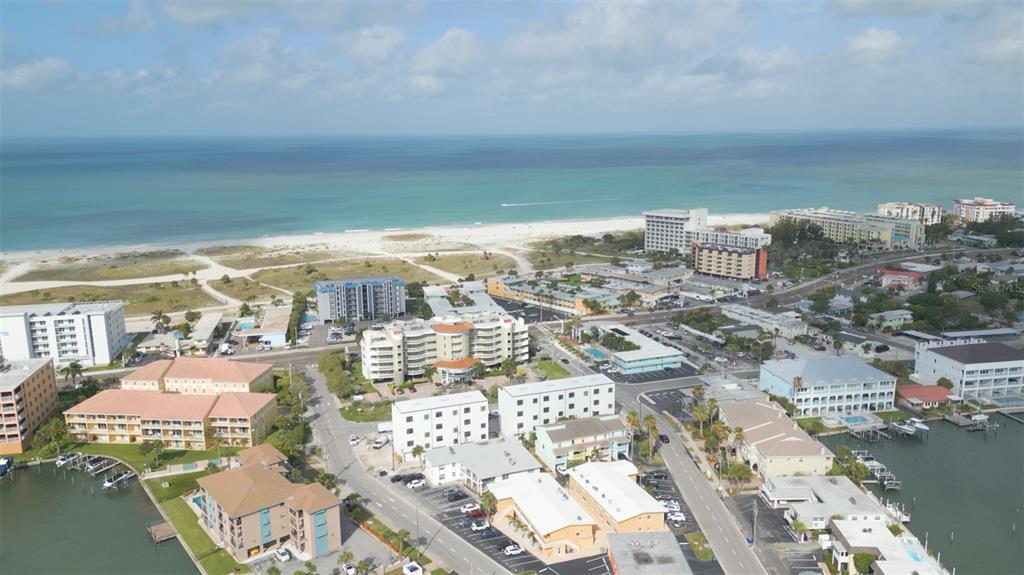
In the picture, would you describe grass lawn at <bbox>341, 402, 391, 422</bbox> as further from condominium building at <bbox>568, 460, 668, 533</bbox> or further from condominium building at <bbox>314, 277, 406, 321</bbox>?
condominium building at <bbox>314, 277, 406, 321</bbox>

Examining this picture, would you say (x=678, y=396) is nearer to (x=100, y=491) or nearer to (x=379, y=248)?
(x=100, y=491)

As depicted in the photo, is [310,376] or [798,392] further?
[310,376]

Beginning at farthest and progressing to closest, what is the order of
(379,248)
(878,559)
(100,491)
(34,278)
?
1. (379,248)
2. (34,278)
3. (100,491)
4. (878,559)

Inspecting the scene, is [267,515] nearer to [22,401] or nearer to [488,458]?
[488,458]

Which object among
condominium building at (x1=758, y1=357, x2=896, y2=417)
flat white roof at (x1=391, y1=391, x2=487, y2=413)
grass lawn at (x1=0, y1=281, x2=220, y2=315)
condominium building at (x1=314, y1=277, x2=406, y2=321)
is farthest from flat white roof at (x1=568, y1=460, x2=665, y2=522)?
grass lawn at (x1=0, y1=281, x2=220, y2=315)

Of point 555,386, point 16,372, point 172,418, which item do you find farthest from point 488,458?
point 16,372

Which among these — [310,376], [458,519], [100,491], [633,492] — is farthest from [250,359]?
[633,492]
